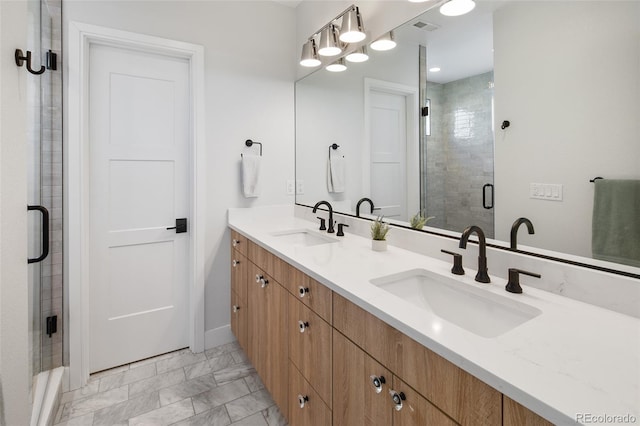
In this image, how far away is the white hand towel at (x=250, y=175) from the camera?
2.40 m

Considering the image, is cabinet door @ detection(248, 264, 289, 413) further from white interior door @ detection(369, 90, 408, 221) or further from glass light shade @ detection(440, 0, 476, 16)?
glass light shade @ detection(440, 0, 476, 16)

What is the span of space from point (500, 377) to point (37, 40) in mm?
2408

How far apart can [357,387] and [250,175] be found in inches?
69.0

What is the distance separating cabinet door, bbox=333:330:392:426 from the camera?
0.90 metres

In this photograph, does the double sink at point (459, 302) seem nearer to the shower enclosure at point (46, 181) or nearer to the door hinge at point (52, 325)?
the shower enclosure at point (46, 181)

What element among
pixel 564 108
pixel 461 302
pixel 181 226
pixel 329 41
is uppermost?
pixel 329 41

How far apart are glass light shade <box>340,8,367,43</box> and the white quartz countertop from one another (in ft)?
4.52

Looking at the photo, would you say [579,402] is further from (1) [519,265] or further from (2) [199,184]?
(2) [199,184]

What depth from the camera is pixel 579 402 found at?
1.70 feet

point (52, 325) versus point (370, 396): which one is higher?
point (370, 396)

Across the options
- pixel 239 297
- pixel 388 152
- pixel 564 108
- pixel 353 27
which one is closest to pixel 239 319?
pixel 239 297

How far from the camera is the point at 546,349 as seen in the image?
2.27 ft

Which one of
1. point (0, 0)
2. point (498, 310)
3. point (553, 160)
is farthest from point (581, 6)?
point (0, 0)

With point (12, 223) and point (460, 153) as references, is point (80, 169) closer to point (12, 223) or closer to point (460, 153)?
point (12, 223)
